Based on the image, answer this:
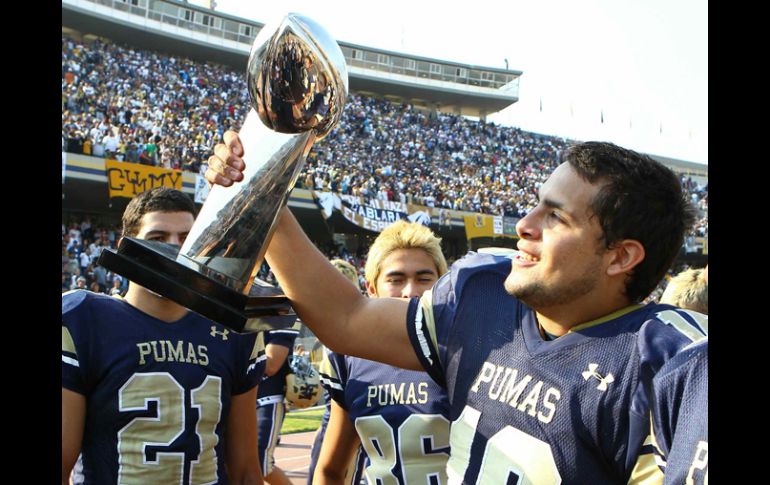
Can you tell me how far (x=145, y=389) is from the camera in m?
2.25

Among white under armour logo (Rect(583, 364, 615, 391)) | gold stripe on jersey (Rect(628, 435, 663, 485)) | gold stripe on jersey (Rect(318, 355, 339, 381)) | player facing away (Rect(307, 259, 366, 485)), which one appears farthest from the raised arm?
gold stripe on jersey (Rect(318, 355, 339, 381))

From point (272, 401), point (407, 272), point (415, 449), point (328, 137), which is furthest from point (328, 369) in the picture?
point (328, 137)

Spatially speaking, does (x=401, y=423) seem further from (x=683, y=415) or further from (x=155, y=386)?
(x=683, y=415)

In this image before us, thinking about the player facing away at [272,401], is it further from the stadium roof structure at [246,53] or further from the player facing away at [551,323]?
the stadium roof structure at [246,53]

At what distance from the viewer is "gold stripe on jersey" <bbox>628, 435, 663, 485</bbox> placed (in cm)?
138

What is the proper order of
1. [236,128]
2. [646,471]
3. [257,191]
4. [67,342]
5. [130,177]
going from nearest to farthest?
[646,471] < [257,191] < [67,342] < [130,177] < [236,128]

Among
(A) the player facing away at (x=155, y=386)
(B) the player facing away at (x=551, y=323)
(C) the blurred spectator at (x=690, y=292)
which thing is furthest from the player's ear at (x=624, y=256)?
(C) the blurred spectator at (x=690, y=292)

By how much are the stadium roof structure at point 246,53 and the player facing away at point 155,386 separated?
2546cm

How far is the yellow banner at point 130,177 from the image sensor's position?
1780 centimetres

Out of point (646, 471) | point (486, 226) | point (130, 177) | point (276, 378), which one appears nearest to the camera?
point (646, 471)

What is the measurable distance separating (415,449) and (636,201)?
114 cm

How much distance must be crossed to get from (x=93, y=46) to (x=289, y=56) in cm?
2543
